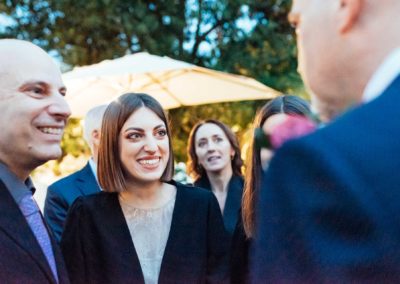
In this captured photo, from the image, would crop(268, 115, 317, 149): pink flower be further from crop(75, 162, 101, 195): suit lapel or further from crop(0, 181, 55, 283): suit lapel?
crop(75, 162, 101, 195): suit lapel

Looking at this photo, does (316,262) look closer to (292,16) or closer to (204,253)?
(292,16)

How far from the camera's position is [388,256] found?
678 mm

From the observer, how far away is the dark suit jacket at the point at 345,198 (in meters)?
0.67

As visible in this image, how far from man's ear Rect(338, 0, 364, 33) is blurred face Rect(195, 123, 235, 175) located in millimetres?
4222

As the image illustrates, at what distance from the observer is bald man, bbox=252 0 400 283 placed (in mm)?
668

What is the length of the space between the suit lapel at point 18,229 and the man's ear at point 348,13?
4.42ft

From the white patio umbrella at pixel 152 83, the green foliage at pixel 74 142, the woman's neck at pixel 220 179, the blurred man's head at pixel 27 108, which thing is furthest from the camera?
the green foliage at pixel 74 142

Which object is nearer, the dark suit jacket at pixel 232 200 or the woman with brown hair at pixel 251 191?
the woman with brown hair at pixel 251 191

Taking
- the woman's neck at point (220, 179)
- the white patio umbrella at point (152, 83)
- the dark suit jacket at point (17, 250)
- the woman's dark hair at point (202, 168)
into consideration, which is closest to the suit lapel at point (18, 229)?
the dark suit jacket at point (17, 250)

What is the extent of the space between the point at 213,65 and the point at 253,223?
11253 millimetres

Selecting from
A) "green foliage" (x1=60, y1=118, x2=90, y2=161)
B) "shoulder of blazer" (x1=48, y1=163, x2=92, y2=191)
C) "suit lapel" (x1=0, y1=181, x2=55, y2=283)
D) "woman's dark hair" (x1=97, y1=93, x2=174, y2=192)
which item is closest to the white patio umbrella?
"shoulder of blazer" (x1=48, y1=163, x2=92, y2=191)

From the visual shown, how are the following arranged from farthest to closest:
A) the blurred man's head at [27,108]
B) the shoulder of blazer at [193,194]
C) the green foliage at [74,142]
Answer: the green foliage at [74,142] < the shoulder of blazer at [193,194] < the blurred man's head at [27,108]

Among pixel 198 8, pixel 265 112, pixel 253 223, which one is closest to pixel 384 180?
pixel 253 223

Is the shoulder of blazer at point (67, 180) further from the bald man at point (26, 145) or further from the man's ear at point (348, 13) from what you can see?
the man's ear at point (348, 13)
